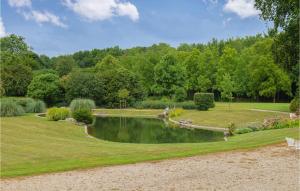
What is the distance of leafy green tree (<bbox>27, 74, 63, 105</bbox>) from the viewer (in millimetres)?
59231

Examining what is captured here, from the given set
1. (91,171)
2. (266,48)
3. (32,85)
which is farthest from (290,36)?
(32,85)

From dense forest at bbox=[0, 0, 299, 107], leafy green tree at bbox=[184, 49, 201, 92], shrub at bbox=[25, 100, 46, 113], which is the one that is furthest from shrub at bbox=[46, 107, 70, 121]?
leafy green tree at bbox=[184, 49, 201, 92]

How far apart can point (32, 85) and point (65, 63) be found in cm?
2357

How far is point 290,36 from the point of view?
74.1 ft

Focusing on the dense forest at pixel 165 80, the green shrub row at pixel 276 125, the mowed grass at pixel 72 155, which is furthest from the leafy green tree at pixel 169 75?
the mowed grass at pixel 72 155

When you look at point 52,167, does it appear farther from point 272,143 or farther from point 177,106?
point 177,106

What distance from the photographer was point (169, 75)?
6081 centimetres

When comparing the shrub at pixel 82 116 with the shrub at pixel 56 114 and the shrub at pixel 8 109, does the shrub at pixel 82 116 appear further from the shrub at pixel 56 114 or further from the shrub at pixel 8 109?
the shrub at pixel 8 109

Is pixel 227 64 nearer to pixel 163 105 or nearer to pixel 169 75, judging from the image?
pixel 169 75

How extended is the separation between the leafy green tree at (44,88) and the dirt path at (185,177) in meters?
50.2

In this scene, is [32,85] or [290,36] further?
[32,85]

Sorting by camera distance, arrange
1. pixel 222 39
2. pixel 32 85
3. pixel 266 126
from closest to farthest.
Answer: pixel 266 126, pixel 32 85, pixel 222 39

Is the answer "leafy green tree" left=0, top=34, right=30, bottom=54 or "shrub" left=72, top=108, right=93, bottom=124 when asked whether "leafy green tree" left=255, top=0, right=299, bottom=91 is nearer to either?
"shrub" left=72, top=108, right=93, bottom=124

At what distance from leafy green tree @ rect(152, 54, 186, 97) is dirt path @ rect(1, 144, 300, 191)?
48.8 metres
